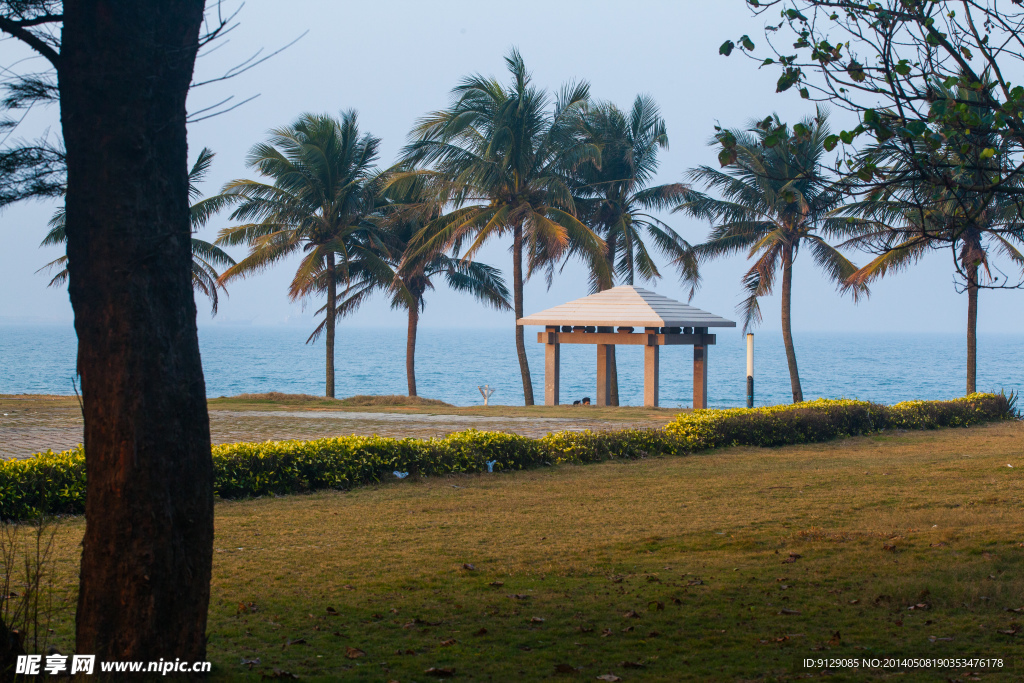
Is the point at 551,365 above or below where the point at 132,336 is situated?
below

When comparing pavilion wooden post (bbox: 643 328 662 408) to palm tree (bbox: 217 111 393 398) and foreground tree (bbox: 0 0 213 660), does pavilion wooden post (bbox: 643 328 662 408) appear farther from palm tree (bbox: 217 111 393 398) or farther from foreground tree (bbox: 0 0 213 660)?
foreground tree (bbox: 0 0 213 660)

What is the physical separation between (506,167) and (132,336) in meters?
19.5

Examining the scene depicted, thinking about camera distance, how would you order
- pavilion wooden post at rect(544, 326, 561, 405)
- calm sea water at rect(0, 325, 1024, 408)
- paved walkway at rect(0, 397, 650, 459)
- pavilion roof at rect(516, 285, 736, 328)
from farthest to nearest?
calm sea water at rect(0, 325, 1024, 408) → pavilion wooden post at rect(544, 326, 561, 405) → pavilion roof at rect(516, 285, 736, 328) → paved walkway at rect(0, 397, 650, 459)

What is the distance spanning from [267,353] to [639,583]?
4995 inches

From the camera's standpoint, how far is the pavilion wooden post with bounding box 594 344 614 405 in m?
22.7

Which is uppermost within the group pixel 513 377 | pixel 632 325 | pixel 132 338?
pixel 632 325

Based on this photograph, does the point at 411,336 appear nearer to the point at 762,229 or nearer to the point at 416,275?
the point at 416,275

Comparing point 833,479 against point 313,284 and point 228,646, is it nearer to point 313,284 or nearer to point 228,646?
point 228,646

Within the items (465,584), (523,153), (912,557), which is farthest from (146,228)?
(523,153)

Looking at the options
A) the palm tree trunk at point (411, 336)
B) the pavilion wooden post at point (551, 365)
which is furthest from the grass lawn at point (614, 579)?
the palm tree trunk at point (411, 336)

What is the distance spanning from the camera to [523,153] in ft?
73.9

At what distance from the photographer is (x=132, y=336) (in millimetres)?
3635

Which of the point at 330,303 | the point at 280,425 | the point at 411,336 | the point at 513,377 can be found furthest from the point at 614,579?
the point at 513,377

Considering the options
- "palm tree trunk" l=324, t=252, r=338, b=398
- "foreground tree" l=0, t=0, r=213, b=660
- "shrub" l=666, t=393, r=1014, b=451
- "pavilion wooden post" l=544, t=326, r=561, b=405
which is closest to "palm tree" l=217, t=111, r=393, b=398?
"palm tree trunk" l=324, t=252, r=338, b=398
